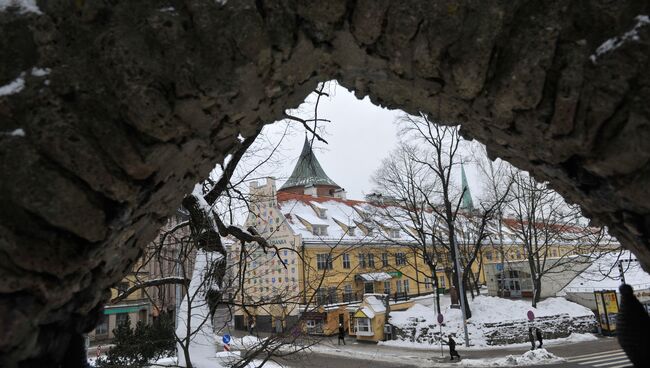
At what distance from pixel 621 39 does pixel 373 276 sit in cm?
2986

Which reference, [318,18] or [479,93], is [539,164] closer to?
[479,93]

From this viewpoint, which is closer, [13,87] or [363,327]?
[13,87]

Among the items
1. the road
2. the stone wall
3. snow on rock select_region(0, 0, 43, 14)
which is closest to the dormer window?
the stone wall

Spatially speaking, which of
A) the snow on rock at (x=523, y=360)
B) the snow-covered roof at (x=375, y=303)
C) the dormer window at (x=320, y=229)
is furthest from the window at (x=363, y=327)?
the dormer window at (x=320, y=229)

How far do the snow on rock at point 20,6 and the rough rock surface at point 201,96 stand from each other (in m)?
0.03

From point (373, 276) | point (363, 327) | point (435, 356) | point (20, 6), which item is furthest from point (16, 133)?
point (373, 276)

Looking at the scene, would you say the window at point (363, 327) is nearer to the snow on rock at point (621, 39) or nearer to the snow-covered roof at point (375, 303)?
the snow-covered roof at point (375, 303)

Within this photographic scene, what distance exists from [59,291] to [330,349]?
2064cm

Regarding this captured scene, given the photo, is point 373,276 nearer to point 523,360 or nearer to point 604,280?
point 604,280

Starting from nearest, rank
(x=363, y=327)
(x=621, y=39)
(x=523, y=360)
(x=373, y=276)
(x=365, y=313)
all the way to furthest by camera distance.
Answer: (x=621, y=39), (x=523, y=360), (x=365, y=313), (x=363, y=327), (x=373, y=276)

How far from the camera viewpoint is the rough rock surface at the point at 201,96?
6.57 ft

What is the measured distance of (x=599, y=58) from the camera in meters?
2.07

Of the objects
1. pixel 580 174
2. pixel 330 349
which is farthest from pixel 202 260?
pixel 330 349

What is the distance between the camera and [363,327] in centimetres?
2302
